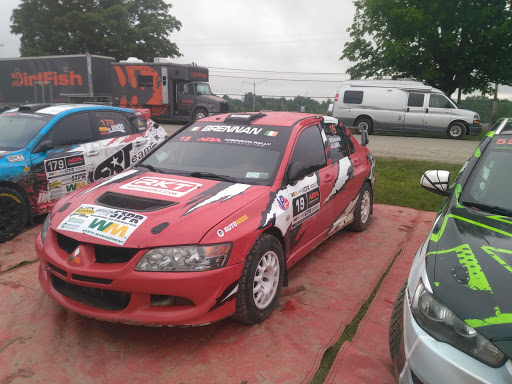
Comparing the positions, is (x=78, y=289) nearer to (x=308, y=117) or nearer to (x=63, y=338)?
(x=63, y=338)

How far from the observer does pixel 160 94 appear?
2102 centimetres

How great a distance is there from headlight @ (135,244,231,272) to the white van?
1637 centimetres

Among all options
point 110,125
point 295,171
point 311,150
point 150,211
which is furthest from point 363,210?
point 110,125

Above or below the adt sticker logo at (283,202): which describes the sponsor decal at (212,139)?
above

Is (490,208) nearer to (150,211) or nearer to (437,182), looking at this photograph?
(437,182)

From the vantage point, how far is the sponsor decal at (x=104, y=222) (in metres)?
2.84

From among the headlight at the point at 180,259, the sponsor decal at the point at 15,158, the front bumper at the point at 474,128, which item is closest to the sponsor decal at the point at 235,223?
the headlight at the point at 180,259

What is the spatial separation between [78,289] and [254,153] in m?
1.88

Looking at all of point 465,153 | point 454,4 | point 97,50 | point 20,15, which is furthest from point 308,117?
point 20,15

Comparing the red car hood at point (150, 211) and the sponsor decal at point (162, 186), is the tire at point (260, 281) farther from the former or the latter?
the sponsor decal at point (162, 186)

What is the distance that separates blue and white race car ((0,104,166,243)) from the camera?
5.07 metres

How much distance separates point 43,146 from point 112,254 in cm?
320

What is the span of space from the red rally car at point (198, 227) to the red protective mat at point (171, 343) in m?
0.25

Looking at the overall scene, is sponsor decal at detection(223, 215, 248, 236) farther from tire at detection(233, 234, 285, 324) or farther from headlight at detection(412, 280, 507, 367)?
headlight at detection(412, 280, 507, 367)
